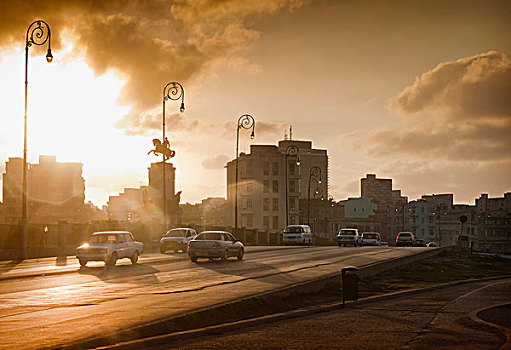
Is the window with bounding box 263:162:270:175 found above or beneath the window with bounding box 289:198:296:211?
above

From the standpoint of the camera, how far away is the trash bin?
17234 millimetres

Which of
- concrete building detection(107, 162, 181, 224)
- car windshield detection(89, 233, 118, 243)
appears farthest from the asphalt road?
concrete building detection(107, 162, 181, 224)

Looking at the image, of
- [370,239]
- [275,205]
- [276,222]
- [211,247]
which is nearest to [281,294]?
[211,247]

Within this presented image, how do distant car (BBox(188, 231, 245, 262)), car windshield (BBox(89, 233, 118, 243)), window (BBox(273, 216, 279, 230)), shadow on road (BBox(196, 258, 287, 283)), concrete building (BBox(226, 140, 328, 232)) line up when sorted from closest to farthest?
shadow on road (BBox(196, 258, 287, 283)), car windshield (BBox(89, 233, 118, 243)), distant car (BBox(188, 231, 245, 262)), concrete building (BBox(226, 140, 328, 232)), window (BBox(273, 216, 279, 230))

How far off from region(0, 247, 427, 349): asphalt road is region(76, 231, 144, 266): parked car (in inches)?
22.1

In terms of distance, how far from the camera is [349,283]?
688 inches

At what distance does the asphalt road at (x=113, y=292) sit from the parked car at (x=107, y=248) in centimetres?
56

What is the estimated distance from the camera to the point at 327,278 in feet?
75.7

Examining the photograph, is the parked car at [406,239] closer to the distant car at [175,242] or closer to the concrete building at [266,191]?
the distant car at [175,242]

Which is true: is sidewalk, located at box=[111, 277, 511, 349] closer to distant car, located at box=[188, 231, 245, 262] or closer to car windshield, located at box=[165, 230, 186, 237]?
distant car, located at box=[188, 231, 245, 262]

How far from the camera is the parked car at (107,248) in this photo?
3173cm

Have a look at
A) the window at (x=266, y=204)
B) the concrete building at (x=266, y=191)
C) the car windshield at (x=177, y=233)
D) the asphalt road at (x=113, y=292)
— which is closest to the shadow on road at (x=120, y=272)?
the asphalt road at (x=113, y=292)

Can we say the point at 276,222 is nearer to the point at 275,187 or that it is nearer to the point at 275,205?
the point at 275,205

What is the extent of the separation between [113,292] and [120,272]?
857cm
